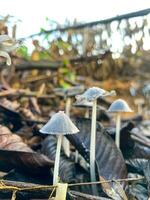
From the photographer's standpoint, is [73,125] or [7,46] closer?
[73,125]

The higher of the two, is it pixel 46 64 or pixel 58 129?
pixel 46 64

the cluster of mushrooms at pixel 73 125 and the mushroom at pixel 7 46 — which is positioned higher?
the mushroom at pixel 7 46

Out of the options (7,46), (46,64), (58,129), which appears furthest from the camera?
(46,64)

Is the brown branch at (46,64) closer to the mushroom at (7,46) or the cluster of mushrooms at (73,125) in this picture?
the mushroom at (7,46)

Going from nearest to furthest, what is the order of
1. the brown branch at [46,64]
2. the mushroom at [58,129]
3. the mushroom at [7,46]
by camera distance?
the mushroom at [58,129]
the mushroom at [7,46]
the brown branch at [46,64]

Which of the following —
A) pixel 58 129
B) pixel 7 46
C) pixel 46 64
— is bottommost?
pixel 58 129

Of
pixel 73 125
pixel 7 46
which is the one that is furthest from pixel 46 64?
pixel 73 125

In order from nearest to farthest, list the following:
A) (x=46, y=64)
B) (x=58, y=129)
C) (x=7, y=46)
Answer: (x=58, y=129)
(x=7, y=46)
(x=46, y=64)

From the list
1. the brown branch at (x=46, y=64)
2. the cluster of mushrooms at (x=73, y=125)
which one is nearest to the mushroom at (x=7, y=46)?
the cluster of mushrooms at (x=73, y=125)

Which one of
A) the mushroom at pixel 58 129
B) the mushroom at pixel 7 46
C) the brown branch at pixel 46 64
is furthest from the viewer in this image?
the brown branch at pixel 46 64

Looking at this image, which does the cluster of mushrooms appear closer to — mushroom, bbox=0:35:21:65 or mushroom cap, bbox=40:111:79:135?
mushroom cap, bbox=40:111:79:135

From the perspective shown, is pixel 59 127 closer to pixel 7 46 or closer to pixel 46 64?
pixel 7 46

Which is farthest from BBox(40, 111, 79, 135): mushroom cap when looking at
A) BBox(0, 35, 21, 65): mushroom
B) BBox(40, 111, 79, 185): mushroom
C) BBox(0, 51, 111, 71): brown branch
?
BBox(0, 51, 111, 71): brown branch
